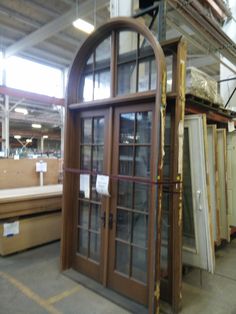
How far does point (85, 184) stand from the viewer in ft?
10.1

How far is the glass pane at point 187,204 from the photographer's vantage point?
2.99 m

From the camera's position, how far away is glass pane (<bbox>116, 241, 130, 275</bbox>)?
8.59 ft

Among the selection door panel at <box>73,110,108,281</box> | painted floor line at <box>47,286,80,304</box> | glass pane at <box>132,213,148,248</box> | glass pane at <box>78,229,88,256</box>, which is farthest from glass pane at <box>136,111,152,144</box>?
painted floor line at <box>47,286,80,304</box>

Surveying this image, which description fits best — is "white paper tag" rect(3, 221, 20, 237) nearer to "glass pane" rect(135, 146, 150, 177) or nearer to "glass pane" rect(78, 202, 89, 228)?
"glass pane" rect(78, 202, 89, 228)

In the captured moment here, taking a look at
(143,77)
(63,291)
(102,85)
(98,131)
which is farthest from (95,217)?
(143,77)

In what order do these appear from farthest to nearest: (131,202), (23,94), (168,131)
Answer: (23,94) < (131,202) < (168,131)

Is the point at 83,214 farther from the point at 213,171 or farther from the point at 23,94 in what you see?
the point at 23,94

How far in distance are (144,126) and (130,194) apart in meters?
0.71

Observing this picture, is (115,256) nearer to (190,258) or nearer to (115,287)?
(115,287)

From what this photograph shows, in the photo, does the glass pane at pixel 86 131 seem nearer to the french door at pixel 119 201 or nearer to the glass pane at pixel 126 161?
the french door at pixel 119 201

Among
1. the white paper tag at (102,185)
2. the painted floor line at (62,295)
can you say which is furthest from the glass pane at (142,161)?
the painted floor line at (62,295)

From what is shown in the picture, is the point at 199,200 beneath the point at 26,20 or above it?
beneath

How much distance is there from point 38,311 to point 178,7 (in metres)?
3.79

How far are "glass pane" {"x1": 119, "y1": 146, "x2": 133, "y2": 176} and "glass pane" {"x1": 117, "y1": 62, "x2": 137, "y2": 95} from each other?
0.62m
